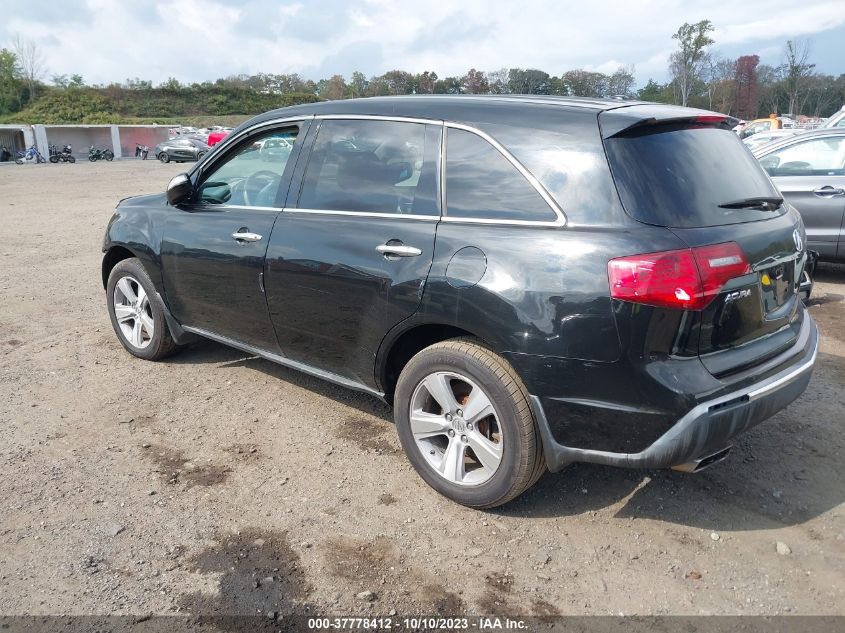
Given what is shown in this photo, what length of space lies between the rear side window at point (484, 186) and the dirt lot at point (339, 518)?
4.61ft

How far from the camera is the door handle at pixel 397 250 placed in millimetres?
3258

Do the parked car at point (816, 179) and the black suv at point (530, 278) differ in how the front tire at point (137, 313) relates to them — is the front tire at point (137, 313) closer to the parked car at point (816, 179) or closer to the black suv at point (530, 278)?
the black suv at point (530, 278)

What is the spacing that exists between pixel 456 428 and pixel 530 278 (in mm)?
845

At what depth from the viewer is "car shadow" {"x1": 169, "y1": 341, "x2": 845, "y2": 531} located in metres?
3.26

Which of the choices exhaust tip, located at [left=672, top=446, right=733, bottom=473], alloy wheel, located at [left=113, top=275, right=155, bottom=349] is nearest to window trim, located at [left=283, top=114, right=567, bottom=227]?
exhaust tip, located at [left=672, top=446, right=733, bottom=473]

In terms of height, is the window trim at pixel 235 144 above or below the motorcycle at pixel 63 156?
above

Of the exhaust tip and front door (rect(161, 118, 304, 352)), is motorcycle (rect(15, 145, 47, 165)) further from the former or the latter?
the exhaust tip

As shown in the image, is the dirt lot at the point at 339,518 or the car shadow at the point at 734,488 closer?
the dirt lot at the point at 339,518

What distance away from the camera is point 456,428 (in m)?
3.27

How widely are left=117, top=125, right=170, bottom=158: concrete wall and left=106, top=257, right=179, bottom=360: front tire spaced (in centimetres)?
5166

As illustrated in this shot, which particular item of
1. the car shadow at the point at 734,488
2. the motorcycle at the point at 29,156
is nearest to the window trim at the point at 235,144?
the car shadow at the point at 734,488

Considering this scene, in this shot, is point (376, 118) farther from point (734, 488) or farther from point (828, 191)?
point (828, 191)

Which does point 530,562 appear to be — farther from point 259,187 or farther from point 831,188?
point 831,188

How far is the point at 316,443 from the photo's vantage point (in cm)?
400
